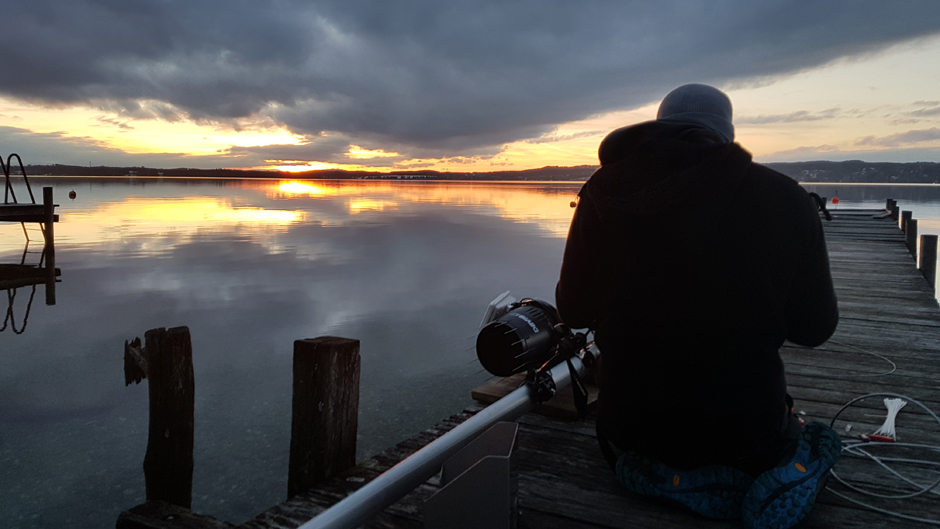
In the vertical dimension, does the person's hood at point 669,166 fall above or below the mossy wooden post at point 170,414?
above

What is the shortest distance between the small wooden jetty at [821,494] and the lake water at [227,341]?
319 centimetres

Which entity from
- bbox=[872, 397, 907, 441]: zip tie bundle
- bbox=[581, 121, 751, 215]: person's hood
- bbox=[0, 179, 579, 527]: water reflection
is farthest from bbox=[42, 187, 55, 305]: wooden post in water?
bbox=[872, 397, 907, 441]: zip tie bundle

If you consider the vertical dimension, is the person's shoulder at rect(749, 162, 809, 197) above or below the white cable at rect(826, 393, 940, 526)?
above

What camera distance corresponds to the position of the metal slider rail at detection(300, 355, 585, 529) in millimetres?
2295

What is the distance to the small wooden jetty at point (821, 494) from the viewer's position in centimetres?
253

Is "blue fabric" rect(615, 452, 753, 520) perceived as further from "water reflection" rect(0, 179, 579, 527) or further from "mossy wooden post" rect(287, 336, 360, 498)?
"water reflection" rect(0, 179, 579, 527)

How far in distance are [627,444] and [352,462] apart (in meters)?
1.81

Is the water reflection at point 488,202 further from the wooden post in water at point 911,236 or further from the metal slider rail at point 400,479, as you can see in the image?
the metal slider rail at point 400,479

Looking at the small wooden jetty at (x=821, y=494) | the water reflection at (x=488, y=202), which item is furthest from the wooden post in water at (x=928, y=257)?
the water reflection at (x=488, y=202)

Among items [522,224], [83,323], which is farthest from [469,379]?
[522,224]


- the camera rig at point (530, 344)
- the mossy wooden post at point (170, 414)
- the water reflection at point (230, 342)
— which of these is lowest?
the water reflection at point (230, 342)

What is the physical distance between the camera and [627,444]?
2438 mm

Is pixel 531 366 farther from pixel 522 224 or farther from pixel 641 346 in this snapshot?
pixel 522 224

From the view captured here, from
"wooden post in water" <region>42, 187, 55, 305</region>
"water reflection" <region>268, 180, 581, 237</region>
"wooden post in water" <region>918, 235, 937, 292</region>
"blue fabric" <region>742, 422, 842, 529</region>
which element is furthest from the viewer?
"water reflection" <region>268, 180, 581, 237</region>
